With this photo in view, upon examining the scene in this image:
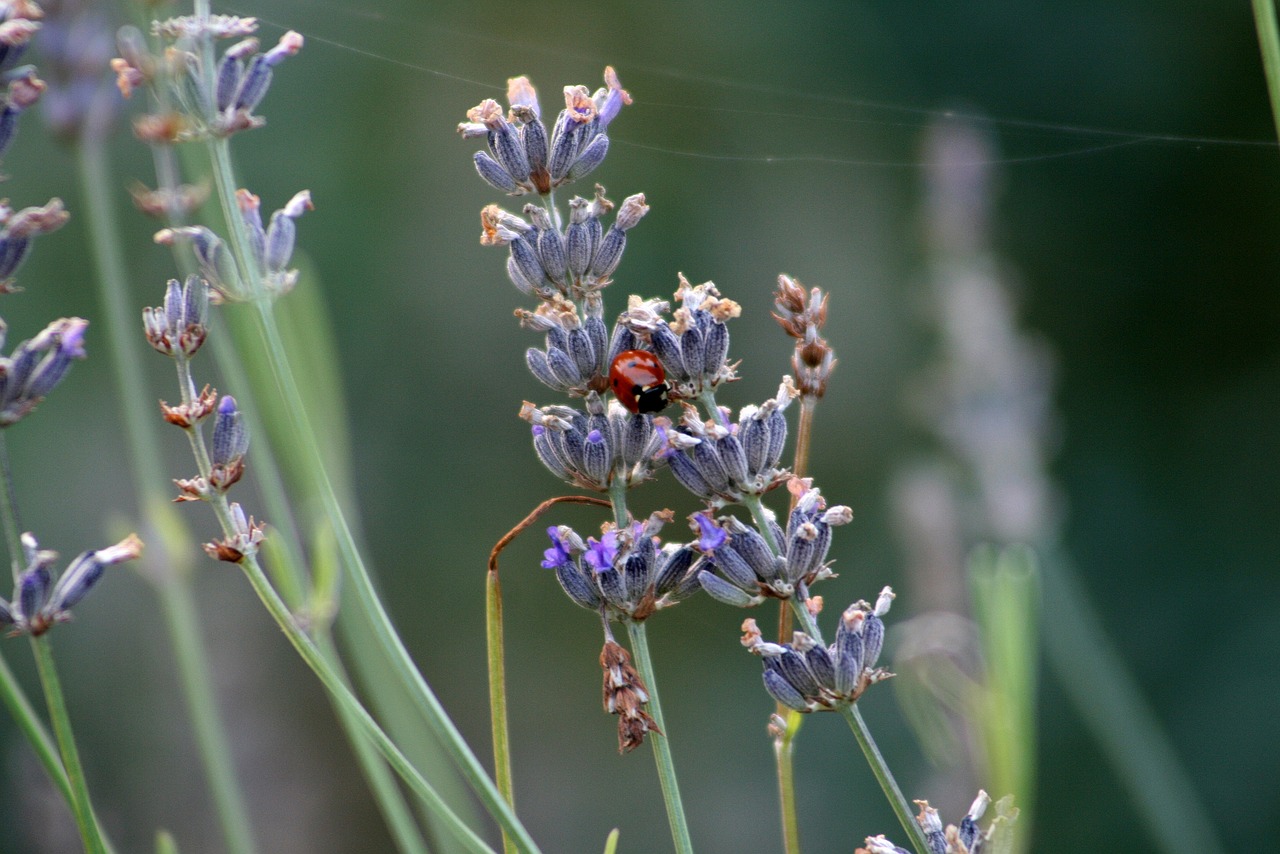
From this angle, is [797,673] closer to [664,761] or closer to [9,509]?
[664,761]

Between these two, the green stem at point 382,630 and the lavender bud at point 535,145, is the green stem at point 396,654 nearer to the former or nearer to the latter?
the green stem at point 382,630

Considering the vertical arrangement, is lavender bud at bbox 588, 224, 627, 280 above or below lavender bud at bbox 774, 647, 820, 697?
above

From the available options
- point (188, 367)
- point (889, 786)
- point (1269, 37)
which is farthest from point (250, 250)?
point (1269, 37)

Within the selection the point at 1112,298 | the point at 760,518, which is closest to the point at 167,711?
the point at 760,518

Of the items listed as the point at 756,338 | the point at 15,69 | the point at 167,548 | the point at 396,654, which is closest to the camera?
the point at 396,654

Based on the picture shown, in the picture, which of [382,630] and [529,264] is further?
[529,264]

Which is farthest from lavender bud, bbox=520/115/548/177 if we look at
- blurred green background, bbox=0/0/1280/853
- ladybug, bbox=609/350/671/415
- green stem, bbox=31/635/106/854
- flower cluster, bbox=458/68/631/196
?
blurred green background, bbox=0/0/1280/853

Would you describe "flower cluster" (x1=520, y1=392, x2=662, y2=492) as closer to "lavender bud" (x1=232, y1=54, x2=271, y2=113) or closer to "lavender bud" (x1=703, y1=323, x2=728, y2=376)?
"lavender bud" (x1=703, y1=323, x2=728, y2=376)
